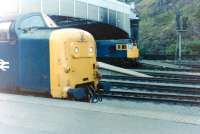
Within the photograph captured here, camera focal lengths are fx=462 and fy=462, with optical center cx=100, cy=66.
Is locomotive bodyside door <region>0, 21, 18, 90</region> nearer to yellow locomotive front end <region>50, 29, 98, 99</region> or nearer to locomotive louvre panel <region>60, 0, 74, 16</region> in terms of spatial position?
yellow locomotive front end <region>50, 29, 98, 99</region>

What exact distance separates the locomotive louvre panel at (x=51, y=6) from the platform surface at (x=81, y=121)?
1977cm

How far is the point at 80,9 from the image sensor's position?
3144 centimetres

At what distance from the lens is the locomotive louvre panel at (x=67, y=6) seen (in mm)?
28891

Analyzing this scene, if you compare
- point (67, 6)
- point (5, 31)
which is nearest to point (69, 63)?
point (5, 31)

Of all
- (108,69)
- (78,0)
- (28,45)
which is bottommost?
(108,69)

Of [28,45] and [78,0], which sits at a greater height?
[78,0]

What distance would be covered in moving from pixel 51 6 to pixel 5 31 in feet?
58.3

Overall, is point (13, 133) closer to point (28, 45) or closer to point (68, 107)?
point (68, 107)

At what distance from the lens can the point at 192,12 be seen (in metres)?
43.8

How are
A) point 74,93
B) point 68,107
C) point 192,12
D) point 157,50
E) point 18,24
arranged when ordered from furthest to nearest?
point 192,12, point 157,50, point 18,24, point 74,93, point 68,107

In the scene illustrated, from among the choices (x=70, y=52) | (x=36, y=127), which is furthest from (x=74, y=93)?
(x=36, y=127)

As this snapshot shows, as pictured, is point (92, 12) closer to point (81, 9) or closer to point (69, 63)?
point (81, 9)

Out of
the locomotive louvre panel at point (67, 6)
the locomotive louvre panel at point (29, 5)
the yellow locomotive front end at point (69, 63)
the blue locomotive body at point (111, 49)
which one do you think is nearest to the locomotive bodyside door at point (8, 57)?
the yellow locomotive front end at point (69, 63)

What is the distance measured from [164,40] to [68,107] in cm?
3372
